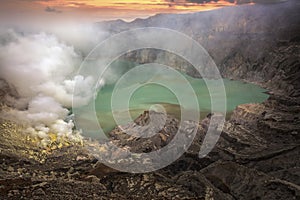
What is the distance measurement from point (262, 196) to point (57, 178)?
8900 centimetres

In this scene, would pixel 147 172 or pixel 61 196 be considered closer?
pixel 61 196

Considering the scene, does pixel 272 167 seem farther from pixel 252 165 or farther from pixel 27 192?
pixel 27 192

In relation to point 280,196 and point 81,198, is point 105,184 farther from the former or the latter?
point 280,196

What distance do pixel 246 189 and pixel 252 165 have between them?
86.5 ft

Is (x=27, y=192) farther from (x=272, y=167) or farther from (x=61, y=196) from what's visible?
(x=272, y=167)

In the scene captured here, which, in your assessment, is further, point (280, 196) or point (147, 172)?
point (147, 172)

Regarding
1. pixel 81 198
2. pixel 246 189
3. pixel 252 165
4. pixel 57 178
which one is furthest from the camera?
pixel 252 165

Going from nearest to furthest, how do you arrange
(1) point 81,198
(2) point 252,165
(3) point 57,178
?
(1) point 81,198
(3) point 57,178
(2) point 252,165

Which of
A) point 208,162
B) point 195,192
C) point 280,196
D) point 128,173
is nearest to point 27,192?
point 128,173

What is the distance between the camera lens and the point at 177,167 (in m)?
194

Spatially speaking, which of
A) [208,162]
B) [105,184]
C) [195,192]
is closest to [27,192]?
[105,184]

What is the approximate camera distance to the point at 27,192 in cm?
16038

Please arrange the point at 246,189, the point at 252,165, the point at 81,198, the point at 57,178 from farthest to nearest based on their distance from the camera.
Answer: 1. the point at 252,165
2. the point at 57,178
3. the point at 246,189
4. the point at 81,198

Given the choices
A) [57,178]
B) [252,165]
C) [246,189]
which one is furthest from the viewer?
[252,165]
